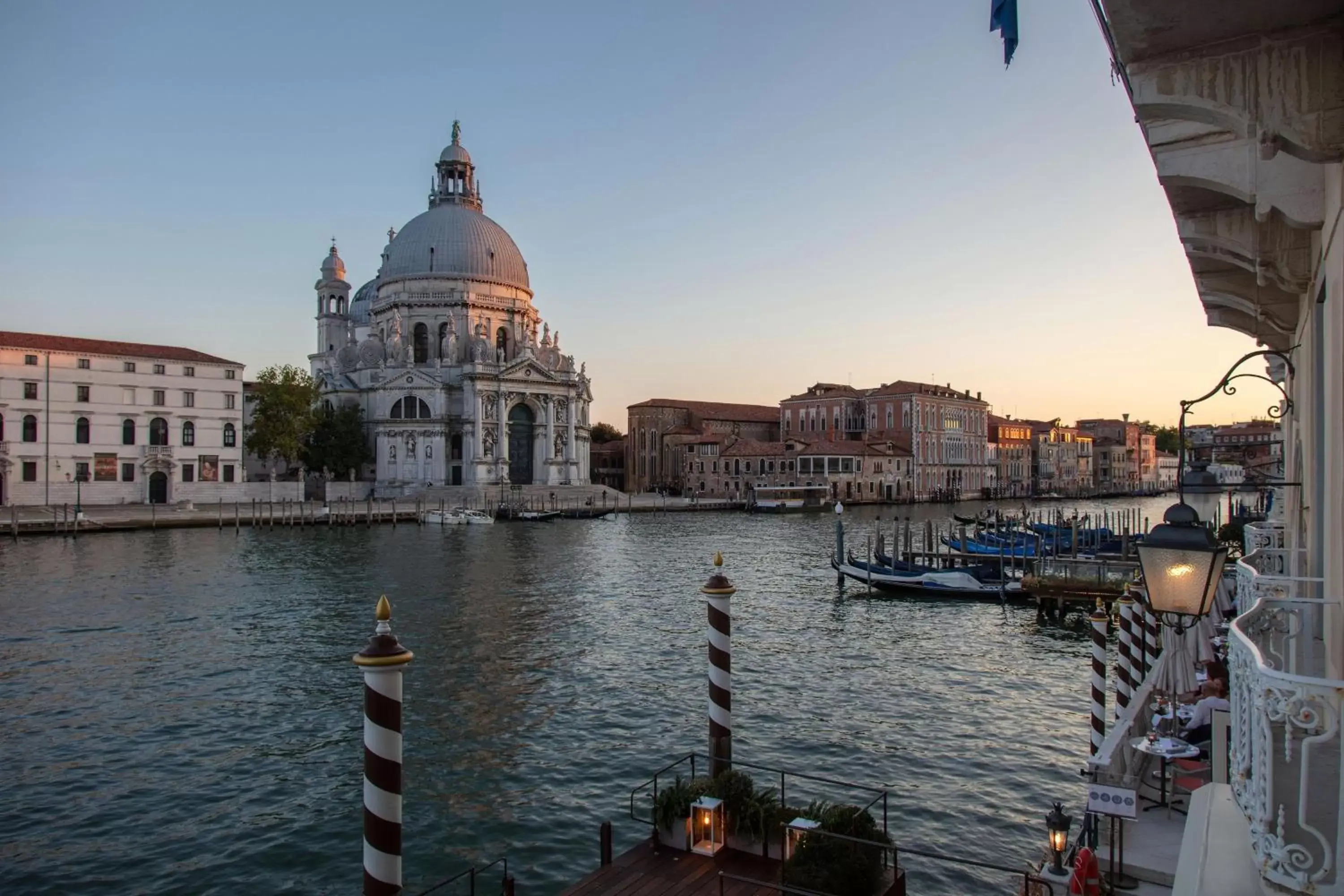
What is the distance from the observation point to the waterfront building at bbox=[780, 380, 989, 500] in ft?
225

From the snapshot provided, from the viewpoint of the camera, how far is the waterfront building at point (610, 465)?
78312 mm

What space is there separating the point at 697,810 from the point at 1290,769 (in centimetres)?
482

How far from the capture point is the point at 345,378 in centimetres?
6147

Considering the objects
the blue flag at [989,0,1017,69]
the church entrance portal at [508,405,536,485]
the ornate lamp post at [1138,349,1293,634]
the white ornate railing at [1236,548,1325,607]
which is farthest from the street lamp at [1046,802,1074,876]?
the church entrance portal at [508,405,536,485]

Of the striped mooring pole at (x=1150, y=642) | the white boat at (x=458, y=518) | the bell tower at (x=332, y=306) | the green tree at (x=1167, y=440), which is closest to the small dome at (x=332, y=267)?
the bell tower at (x=332, y=306)

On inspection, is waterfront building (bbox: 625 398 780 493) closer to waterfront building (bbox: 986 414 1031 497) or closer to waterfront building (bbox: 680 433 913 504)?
waterfront building (bbox: 680 433 913 504)

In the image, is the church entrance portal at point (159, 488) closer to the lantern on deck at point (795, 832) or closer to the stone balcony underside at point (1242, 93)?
the lantern on deck at point (795, 832)

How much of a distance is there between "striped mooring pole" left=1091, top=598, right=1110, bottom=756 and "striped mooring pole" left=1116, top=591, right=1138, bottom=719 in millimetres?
1050

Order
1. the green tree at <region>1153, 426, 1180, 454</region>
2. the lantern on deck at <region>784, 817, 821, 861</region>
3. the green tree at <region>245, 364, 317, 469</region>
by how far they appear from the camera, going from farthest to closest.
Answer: the green tree at <region>1153, 426, 1180, 454</region>
the green tree at <region>245, 364, 317, 469</region>
the lantern on deck at <region>784, 817, 821, 861</region>

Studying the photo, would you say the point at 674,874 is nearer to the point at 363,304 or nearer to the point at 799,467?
the point at 799,467

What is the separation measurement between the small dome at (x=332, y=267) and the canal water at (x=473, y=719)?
1917 inches

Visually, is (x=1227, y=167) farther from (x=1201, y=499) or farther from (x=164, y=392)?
(x=1201, y=499)

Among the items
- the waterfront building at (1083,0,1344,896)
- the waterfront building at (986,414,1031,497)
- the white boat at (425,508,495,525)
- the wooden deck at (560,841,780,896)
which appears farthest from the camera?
the waterfront building at (986,414,1031,497)

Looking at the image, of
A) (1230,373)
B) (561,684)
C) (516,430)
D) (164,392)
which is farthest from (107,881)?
(516,430)
